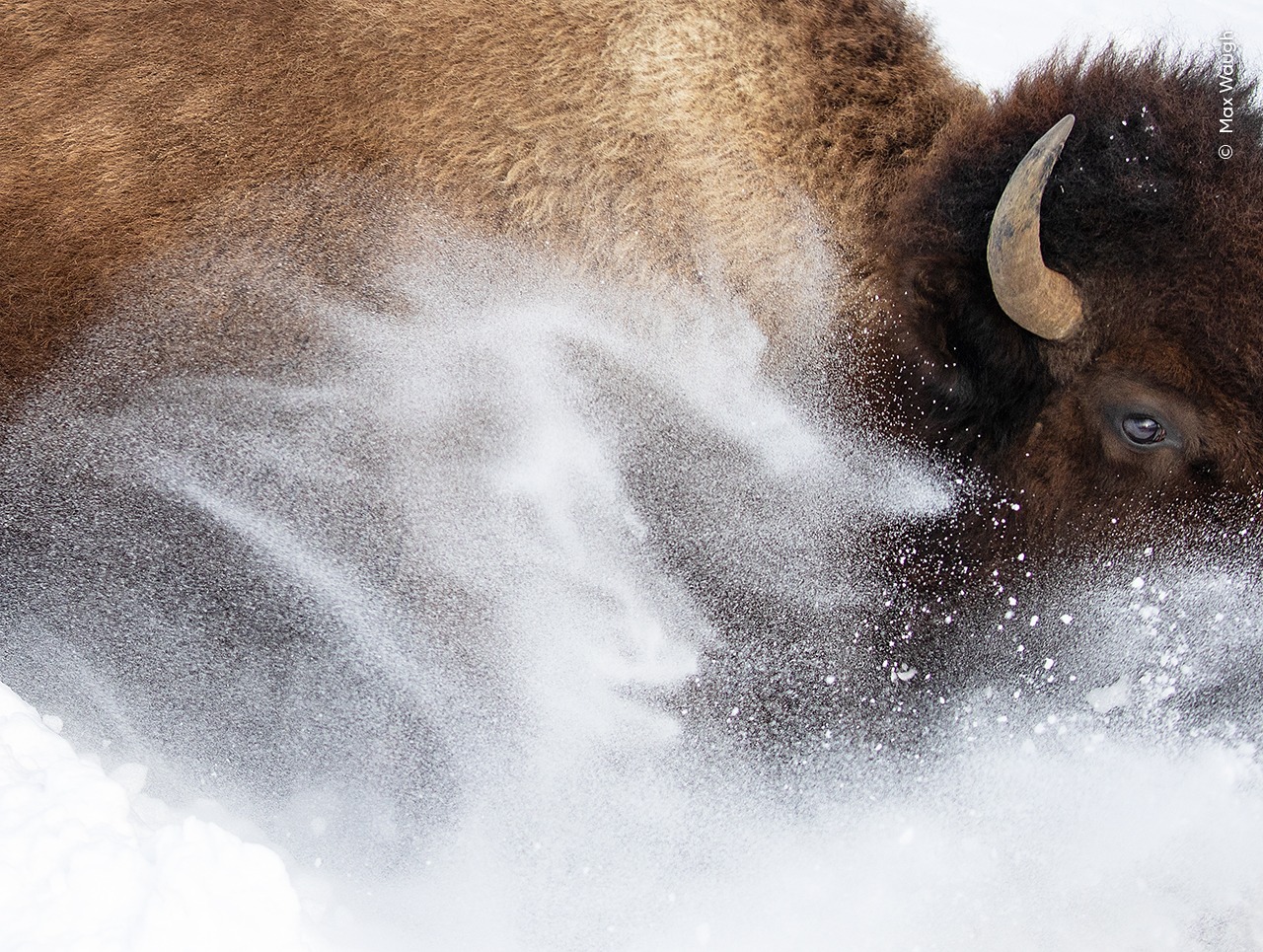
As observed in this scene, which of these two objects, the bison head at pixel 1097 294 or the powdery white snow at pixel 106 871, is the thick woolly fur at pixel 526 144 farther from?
the powdery white snow at pixel 106 871

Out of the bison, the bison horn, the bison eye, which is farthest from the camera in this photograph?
the bison

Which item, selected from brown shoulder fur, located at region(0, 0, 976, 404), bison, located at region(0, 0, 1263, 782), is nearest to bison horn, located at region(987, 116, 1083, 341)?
bison, located at region(0, 0, 1263, 782)

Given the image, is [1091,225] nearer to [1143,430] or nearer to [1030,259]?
[1030,259]

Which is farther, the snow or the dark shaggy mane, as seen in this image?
the snow

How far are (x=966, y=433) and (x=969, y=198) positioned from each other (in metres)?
0.51

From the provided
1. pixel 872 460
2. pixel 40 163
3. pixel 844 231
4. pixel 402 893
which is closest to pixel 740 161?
pixel 844 231

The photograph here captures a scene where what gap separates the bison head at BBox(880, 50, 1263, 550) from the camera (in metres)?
1.86

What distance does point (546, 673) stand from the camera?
8.85ft

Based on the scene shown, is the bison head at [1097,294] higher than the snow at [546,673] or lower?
higher

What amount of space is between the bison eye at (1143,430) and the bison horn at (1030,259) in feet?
0.72

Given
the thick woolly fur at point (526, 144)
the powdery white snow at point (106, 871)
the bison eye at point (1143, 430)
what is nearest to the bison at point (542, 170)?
the thick woolly fur at point (526, 144)

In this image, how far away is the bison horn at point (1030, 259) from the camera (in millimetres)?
1758

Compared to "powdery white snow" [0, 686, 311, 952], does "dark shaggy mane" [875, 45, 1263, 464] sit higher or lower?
higher

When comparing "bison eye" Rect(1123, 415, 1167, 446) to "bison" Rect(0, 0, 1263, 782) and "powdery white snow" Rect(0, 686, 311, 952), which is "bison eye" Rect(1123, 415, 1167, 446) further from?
"powdery white snow" Rect(0, 686, 311, 952)
